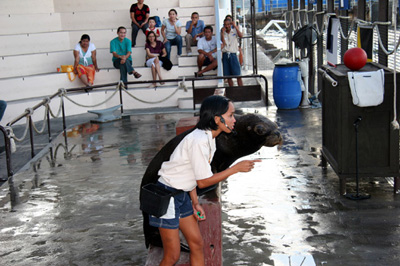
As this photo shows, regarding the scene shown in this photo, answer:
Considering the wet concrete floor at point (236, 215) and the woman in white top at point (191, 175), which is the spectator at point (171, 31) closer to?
the wet concrete floor at point (236, 215)

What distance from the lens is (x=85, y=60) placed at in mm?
15258

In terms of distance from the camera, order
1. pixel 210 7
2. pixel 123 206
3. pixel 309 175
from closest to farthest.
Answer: pixel 123 206 → pixel 309 175 → pixel 210 7

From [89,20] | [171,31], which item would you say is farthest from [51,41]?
[171,31]

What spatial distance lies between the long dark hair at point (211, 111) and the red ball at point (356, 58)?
3111 mm

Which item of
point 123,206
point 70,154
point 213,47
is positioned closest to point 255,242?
point 123,206

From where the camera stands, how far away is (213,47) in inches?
607

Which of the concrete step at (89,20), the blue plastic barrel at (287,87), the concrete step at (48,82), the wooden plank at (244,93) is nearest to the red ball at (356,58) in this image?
the blue plastic barrel at (287,87)

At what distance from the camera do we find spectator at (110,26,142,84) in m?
15.3

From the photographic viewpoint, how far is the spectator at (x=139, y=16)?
53.6ft

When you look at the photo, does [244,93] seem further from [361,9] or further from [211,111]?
[211,111]

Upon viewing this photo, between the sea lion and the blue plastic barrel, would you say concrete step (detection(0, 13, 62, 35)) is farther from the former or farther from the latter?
the sea lion

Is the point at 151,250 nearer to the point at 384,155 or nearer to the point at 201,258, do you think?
Answer: the point at 201,258

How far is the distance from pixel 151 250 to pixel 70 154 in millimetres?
5664

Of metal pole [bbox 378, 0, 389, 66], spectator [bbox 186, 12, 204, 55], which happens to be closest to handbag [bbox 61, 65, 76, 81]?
spectator [bbox 186, 12, 204, 55]
